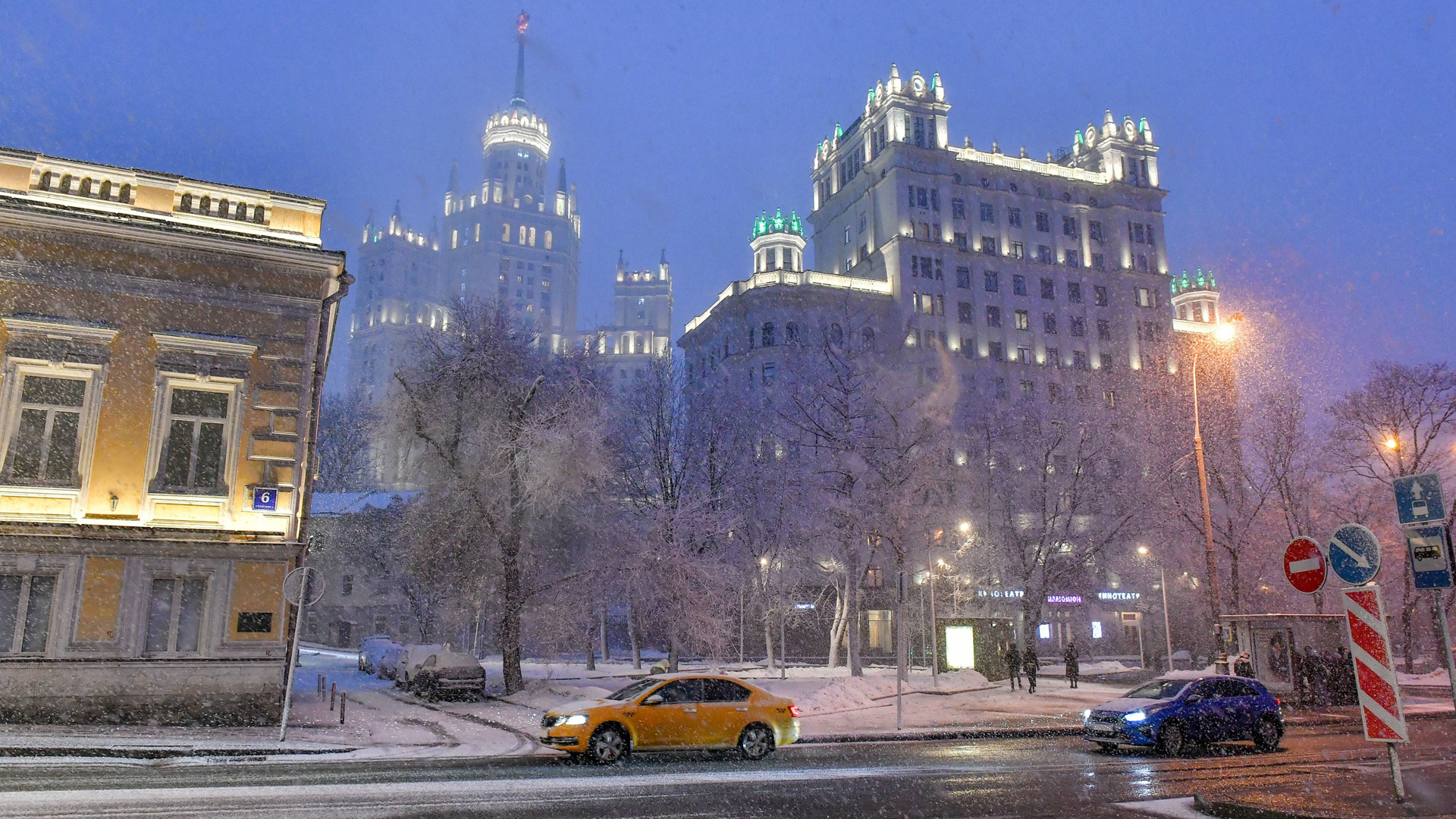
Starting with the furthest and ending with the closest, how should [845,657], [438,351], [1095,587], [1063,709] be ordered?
[1095,587], [845,657], [438,351], [1063,709]

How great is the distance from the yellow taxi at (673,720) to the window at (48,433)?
12509 mm

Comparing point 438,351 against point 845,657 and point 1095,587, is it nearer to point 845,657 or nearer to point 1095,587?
point 845,657

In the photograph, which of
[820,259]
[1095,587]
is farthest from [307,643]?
[820,259]

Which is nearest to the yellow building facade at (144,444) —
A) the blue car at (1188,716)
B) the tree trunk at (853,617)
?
the blue car at (1188,716)

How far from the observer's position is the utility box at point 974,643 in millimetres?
33000

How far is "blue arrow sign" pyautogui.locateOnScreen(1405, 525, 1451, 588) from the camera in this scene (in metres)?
9.85

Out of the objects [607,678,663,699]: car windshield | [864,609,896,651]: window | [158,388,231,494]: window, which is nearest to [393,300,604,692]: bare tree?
[158,388,231,494]: window

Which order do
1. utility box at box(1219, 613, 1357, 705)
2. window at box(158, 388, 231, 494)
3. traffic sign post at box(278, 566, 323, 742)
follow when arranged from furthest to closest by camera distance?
utility box at box(1219, 613, 1357, 705) < window at box(158, 388, 231, 494) < traffic sign post at box(278, 566, 323, 742)

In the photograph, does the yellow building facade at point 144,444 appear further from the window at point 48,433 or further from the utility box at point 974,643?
the utility box at point 974,643

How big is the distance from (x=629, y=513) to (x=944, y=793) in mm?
23285

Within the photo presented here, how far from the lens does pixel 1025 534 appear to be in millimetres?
39250

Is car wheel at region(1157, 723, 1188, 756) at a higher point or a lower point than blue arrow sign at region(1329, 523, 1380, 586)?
lower

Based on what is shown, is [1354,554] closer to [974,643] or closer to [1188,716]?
[1188,716]

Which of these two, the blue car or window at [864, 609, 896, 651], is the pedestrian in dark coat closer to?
the blue car
